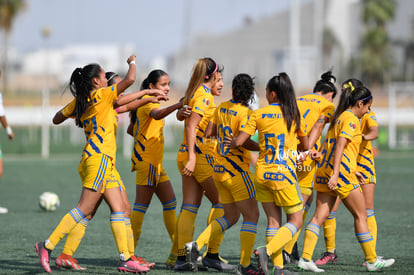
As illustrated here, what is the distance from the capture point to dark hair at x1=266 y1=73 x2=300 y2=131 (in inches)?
234

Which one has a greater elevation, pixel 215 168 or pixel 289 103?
pixel 289 103

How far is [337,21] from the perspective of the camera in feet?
217

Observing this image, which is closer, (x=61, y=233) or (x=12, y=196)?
(x=61, y=233)

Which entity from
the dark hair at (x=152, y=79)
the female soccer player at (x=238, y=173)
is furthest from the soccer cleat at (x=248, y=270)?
the dark hair at (x=152, y=79)

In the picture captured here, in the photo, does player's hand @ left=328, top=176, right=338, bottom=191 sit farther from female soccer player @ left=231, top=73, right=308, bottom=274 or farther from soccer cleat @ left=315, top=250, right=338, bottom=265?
soccer cleat @ left=315, top=250, right=338, bottom=265

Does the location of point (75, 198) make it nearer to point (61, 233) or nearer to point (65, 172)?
point (65, 172)

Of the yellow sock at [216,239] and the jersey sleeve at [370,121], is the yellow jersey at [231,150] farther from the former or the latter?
the jersey sleeve at [370,121]

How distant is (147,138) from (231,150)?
1.10 m

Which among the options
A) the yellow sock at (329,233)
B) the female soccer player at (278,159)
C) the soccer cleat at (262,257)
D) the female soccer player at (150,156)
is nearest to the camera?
the soccer cleat at (262,257)

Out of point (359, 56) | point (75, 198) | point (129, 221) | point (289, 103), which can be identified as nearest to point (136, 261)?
point (129, 221)

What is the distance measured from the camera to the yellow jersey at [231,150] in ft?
20.3

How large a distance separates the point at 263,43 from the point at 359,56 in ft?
85.3

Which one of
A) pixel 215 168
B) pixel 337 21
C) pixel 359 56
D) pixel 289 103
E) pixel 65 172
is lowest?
pixel 65 172

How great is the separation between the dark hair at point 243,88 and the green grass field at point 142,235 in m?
1.93
